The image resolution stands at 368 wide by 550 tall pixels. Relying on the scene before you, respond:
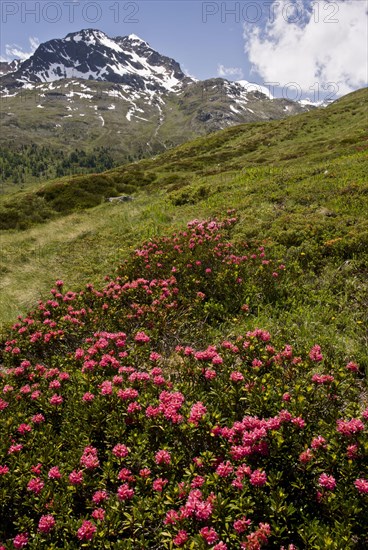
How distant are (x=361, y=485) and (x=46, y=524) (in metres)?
3.13

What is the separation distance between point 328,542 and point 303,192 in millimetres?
14003

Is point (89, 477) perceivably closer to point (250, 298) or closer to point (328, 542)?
point (328, 542)

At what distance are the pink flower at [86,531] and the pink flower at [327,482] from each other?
2.27 metres

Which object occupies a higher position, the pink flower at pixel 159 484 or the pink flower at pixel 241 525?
the pink flower at pixel 159 484

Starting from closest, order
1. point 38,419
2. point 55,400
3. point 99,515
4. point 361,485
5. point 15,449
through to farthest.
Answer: point 361,485
point 99,515
point 15,449
point 38,419
point 55,400

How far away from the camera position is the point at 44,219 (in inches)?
1031

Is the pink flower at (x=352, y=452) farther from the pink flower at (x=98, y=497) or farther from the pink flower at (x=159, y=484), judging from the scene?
the pink flower at (x=98, y=497)

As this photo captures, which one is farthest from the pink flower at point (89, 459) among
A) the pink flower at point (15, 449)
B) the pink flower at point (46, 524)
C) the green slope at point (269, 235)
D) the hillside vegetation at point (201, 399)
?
the green slope at point (269, 235)

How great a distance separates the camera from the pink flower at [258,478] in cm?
331

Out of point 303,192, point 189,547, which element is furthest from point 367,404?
point 303,192

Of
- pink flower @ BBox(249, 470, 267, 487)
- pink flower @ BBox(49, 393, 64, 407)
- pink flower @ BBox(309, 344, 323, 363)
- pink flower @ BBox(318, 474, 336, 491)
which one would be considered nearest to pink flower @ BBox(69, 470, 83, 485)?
pink flower @ BBox(49, 393, 64, 407)

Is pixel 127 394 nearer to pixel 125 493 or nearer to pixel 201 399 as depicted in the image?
pixel 201 399

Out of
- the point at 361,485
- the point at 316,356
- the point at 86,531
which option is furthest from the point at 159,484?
the point at 316,356

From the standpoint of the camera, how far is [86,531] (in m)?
3.25
